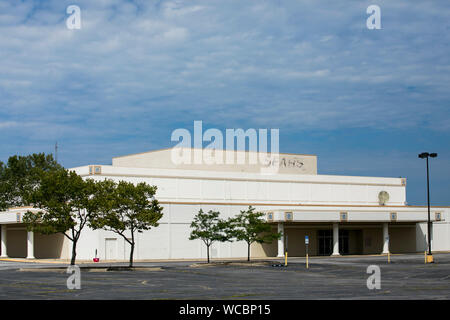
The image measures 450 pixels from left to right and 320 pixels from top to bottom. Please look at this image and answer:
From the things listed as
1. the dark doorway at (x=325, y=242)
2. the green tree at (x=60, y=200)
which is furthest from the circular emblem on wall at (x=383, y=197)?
the green tree at (x=60, y=200)

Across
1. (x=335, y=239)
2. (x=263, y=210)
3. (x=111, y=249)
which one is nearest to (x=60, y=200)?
(x=111, y=249)

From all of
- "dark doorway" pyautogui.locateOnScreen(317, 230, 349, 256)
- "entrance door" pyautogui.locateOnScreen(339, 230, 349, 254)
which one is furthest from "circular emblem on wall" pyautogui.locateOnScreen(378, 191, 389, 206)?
"dark doorway" pyautogui.locateOnScreen(317, 230, 349, 256)

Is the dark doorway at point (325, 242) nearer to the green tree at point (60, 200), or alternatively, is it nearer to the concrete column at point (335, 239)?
the concrete column at point (335, 239)

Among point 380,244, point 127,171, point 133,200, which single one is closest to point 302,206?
point 380,244

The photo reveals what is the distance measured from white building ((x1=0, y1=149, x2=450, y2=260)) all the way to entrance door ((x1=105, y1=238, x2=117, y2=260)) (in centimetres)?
10

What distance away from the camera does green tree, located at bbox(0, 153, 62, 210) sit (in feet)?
314

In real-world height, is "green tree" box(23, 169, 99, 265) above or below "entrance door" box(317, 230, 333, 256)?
above

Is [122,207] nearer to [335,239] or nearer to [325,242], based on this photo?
[335,239]

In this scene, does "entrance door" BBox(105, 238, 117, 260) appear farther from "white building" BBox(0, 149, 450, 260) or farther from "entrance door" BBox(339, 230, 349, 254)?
"entrance door" BBox(339, 230, 349, 254)

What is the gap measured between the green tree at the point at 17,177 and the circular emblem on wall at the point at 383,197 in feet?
162
